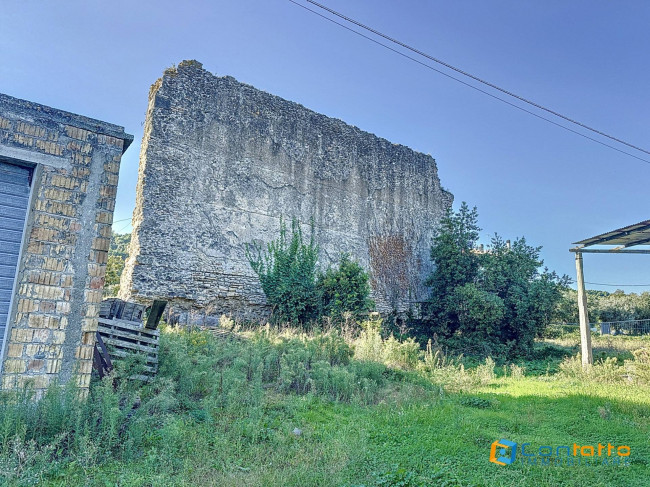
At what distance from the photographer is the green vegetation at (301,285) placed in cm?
1430

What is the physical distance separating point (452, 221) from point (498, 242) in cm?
189

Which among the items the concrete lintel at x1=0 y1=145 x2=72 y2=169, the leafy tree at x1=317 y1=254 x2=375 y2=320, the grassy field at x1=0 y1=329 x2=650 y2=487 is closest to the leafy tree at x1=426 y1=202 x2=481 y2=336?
the leafy tree at x1=317 y1=254 x2=375 y2=320

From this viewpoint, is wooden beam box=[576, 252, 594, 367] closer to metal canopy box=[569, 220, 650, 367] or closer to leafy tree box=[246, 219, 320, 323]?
metal canopy box=[569, 220, 650, 367]

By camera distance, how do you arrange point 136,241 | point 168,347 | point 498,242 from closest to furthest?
point 168,347, point 136,241, point 498,242

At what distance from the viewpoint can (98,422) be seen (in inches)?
201

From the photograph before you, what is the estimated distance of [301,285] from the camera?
14.7 m

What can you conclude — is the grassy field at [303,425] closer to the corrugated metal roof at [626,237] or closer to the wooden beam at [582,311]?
the wooden beam at [582,311]

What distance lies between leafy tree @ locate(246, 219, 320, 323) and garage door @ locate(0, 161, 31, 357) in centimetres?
891

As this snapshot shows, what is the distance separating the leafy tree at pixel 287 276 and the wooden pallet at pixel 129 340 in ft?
23.0

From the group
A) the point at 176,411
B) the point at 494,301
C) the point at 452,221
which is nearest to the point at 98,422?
the point at 176,411

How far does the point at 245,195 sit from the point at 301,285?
338 centimetres

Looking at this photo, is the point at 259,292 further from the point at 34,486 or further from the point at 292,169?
the point at 34,486

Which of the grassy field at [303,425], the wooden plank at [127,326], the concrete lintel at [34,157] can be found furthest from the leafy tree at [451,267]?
the concrete lintel at [34,157]

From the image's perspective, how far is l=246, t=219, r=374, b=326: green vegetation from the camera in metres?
14.3
